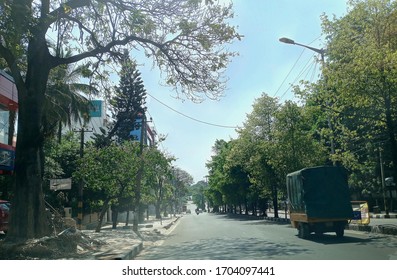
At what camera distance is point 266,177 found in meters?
37.2

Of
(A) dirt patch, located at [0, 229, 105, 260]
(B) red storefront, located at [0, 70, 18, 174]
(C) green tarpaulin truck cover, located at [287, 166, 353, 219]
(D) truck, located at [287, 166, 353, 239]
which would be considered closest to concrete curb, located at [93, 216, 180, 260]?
(A) dirt patch, located at [0, 229, 105, 260]

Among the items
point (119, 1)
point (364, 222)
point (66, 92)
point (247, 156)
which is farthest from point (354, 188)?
point (119, 1)

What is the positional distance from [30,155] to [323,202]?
10602 millimetres

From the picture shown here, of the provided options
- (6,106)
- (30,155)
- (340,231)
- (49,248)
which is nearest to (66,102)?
(6,106)

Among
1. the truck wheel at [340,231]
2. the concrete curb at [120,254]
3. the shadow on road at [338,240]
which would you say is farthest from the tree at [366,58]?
the concrete curb at [120,254]

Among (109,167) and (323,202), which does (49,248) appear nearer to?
(323,202)

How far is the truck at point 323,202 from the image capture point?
16.1 meters

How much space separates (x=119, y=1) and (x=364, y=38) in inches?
373

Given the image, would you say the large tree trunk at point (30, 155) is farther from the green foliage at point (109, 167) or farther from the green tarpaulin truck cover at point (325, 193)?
the green foliage at point (109, 167)

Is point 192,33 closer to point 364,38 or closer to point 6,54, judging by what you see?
point 6,54

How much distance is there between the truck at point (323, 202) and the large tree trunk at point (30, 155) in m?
9.46
